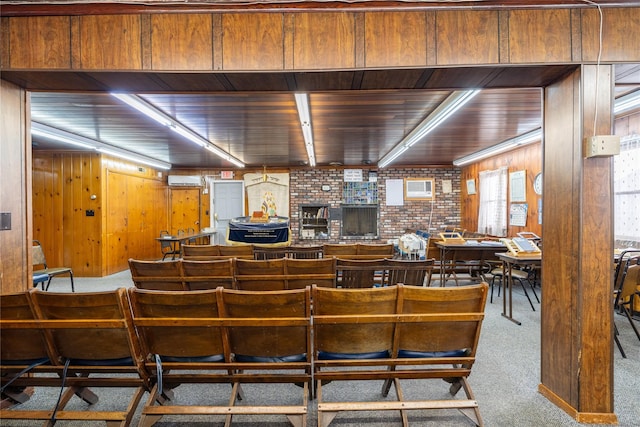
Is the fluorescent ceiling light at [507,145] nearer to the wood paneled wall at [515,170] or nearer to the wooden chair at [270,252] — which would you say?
the wood paneled wall at [515,170]

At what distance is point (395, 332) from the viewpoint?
1.75 meters

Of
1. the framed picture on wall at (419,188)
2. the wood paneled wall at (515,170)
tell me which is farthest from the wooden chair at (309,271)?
the framed picture on wall at (419,188)

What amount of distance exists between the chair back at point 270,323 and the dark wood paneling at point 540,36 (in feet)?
6.07

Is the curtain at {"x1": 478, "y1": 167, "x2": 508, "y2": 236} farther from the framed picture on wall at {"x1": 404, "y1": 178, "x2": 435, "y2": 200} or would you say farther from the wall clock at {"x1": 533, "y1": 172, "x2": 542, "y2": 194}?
the framed picture on wall at {"x1": 404, "y1": 178, "x2": 435, "y2": 200}

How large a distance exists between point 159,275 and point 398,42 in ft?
8.67

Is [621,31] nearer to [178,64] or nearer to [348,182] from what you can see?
[178,64]

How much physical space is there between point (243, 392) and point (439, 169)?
8169mm

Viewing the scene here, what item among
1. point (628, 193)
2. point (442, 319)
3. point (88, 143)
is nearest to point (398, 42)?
point (442, 319)

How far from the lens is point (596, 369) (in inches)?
77.3

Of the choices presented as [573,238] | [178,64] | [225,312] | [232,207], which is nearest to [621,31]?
[573,238]

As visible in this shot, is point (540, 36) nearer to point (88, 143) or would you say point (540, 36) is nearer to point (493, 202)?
point (493, 202)

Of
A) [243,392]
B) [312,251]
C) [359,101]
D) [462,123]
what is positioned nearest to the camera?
[243,392]

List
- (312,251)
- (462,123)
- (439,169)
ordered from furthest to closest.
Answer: (439,169)
(462,123)
(312,251)

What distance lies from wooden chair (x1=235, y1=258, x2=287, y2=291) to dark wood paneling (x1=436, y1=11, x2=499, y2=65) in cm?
190
